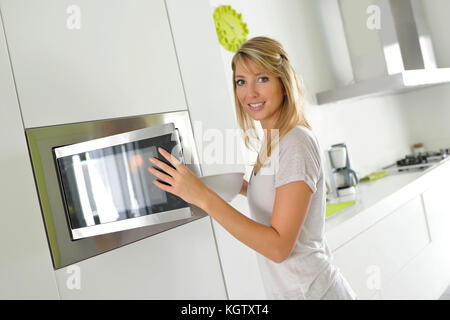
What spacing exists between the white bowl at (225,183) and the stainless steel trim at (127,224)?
0.16 metres

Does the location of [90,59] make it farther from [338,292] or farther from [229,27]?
[229,27]

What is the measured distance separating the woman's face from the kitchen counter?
0.76m

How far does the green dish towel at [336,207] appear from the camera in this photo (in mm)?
2225

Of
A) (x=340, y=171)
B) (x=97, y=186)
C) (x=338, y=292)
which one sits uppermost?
(x=97, y=186)

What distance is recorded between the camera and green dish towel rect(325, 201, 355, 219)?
7.30 feet

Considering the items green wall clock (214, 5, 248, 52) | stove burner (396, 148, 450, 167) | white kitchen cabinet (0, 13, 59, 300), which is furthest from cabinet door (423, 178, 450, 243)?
white kitchen cabinet (0, 13, 59, 300)

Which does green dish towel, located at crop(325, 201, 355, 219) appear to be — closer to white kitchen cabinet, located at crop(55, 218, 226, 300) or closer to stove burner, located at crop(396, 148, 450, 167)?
white kitchen cabinet, located at crop(55, 218, 226, 300)

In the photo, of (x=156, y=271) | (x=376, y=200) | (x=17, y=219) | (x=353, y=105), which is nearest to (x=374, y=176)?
(x=353, y=105)

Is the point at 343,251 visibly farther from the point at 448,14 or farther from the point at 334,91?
the point at 448,14

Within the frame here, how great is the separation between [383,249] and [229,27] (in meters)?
1.43

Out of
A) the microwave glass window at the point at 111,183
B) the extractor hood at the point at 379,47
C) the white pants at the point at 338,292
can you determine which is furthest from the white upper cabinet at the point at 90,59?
the extractor hood at the point at 379,47

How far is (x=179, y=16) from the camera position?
1239 millimetres

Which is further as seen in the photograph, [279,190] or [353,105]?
[353,105]

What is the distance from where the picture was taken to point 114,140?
956mm
